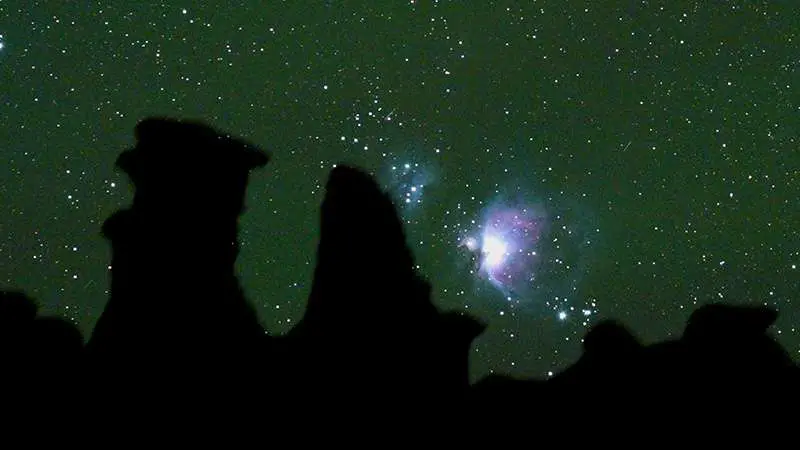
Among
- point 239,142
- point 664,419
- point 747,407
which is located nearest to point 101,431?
point 239,142

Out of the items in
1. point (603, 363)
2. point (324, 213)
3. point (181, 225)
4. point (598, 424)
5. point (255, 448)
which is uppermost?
point (324, 213)

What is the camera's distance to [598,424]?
61.0ft

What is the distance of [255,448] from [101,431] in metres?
3.27

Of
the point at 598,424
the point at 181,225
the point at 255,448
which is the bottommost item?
the point at 255,448

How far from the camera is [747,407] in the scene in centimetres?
1783

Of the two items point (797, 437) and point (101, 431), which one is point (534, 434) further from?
point (101, 431)

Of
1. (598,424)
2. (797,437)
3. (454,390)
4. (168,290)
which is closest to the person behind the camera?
(168,290)

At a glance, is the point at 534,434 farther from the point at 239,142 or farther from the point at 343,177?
the point at 239,142

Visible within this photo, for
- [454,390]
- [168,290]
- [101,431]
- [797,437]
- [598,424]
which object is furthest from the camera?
[454,390]

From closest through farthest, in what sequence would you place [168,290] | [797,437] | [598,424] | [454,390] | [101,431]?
[101,431], [168,290], [797,437], [598,424], [454,390]

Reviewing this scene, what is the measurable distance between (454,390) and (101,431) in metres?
9.71

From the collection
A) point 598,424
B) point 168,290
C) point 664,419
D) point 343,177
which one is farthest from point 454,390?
point 168,290

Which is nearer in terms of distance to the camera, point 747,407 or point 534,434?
point 747,407

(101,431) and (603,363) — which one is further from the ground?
(603,363)
